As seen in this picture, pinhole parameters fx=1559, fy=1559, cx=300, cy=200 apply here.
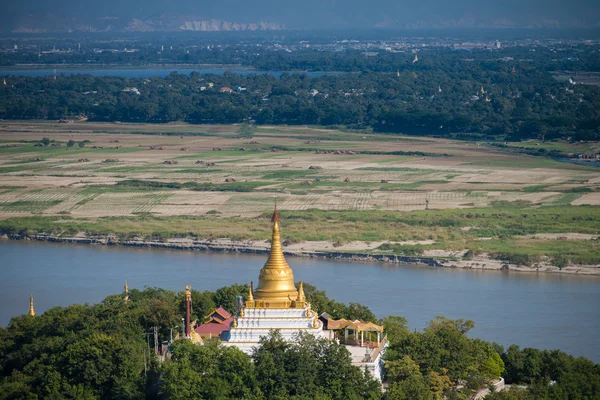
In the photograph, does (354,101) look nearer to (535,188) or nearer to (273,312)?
(535,188)

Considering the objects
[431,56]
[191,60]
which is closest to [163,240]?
[431,56]

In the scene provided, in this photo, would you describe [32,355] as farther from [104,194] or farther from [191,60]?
[191,60]

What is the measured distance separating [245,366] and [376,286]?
45.0ft

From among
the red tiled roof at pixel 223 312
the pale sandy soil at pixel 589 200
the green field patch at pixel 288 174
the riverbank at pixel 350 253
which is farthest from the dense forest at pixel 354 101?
A: the red tiled roof at pixel 223 312

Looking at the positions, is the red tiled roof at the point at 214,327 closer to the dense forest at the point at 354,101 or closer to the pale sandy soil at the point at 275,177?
the pale sandy soil at the point at 275,177

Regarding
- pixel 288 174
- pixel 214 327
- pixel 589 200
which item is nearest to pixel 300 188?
pixel 288 174

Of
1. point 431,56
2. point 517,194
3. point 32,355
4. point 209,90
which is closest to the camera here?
point 32,355

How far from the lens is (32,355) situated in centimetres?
2755

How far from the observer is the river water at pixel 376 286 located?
1324 inches

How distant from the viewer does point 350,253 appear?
145 ft

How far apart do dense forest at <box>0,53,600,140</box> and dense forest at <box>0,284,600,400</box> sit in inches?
2195

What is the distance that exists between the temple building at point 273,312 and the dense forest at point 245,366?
473mm

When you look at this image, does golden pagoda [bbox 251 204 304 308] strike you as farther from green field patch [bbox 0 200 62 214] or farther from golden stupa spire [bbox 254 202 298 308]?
green field patch [bbox 0 200 62 214]

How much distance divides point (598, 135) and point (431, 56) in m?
84.4
